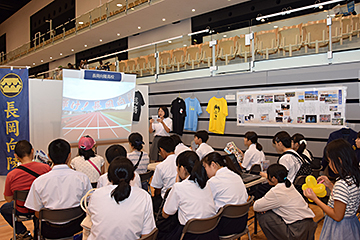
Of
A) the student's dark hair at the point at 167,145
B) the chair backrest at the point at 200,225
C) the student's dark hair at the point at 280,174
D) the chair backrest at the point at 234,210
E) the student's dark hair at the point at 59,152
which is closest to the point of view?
the chair backrest at the point at 200,225

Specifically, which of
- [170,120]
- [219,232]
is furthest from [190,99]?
[219,232]

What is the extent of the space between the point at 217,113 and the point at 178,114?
126cm

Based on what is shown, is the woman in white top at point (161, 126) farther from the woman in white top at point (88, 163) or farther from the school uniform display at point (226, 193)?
the school uniform display at point (226, 193)

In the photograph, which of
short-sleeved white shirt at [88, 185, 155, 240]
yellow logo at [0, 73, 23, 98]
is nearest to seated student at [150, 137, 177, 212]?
short-sleeved white shirt at [88, 185, 155, 240]

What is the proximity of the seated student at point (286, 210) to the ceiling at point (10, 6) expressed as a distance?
23051 mm

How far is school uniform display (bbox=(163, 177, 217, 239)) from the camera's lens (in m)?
2.21

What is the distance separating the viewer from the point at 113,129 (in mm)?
6449

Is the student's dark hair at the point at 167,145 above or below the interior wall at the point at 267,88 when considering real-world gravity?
below

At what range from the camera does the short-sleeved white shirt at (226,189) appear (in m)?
2.50

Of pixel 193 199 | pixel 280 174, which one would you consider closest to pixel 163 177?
pixel 193 199

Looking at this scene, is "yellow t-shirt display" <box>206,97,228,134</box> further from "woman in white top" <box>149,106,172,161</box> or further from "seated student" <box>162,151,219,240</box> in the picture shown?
"seated student" <box>162,151,219,240</box>

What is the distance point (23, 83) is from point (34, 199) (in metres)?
3.49

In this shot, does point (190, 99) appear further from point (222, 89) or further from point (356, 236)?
point (356, 236)

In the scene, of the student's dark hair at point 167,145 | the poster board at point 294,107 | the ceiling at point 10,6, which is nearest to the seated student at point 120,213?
the student's dark hair at point 167,145
